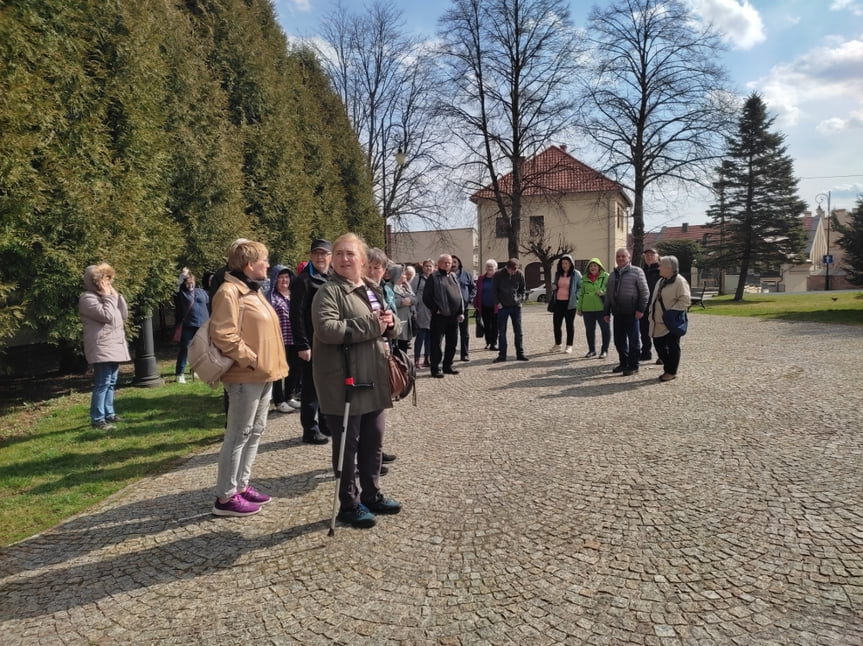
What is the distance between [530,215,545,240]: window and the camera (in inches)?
1657

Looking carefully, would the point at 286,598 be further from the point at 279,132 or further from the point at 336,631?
the point at 279,132

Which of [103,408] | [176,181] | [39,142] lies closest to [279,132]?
[176,181]

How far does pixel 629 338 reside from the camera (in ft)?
28.3

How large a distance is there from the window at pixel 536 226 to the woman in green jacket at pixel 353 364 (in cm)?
3927

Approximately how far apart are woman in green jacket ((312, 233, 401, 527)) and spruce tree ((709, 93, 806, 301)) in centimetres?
3967

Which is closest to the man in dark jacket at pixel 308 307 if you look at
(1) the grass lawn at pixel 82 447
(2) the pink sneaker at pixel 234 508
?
(1) the grass lawn at pixel 82 447

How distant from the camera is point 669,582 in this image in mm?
2932

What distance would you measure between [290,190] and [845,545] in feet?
49.9

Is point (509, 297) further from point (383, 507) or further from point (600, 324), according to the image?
point (383, 507)

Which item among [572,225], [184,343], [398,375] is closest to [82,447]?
[184,343]

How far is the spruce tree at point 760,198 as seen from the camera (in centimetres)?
3734

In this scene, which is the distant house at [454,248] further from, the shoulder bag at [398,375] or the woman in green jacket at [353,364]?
the woman in green jacket at [353,364]

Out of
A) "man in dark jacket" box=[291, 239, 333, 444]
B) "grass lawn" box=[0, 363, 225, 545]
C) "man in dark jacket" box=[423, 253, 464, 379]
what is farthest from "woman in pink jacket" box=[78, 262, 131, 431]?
"man in dark jacket" box=[423, 253, 464, 379]

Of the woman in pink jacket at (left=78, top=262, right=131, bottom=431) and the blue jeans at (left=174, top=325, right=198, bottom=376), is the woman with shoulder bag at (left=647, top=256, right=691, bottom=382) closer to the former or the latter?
the woman in pink jacket at (left=78, top=262, right=131, bottom=431)
